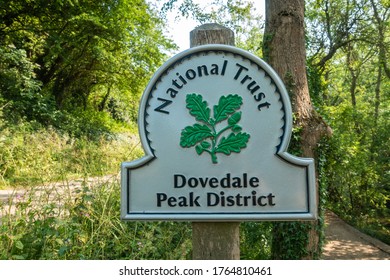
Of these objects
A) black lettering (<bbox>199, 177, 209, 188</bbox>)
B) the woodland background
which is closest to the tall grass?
the woodland background

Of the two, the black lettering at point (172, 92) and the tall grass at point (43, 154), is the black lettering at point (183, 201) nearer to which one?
the black lettering at point (172, 92)

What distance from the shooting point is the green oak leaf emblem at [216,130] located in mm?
1893

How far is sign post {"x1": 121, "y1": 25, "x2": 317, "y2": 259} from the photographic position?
6.23 feet

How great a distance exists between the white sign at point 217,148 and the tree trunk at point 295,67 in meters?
2.41

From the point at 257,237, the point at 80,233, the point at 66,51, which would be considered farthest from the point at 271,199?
the point at 66,51

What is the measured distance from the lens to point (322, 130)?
4.21 m

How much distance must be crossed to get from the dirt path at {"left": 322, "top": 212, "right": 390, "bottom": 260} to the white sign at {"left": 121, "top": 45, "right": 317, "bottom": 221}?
178 inches

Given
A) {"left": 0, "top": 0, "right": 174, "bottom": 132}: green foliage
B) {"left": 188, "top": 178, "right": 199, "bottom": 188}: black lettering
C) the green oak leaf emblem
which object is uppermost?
{"left": 0, "top": 0, "right": 174, "bottom": 132}: green foliage

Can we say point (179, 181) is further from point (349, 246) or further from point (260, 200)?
point (349, 246)

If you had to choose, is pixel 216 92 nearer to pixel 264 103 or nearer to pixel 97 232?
pixel 264 103

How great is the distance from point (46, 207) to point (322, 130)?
3.10 metres

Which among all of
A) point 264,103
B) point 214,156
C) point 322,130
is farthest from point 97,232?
point 322,130

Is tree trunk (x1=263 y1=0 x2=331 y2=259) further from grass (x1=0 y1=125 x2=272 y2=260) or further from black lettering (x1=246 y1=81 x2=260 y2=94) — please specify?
black lettering (x1=246 y1=81 x2=260 y2=94)

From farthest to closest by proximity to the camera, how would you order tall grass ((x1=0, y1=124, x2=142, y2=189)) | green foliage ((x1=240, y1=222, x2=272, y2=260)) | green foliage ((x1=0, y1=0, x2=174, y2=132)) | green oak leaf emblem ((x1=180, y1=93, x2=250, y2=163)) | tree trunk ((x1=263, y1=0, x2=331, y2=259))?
green foliage ((x1=0, y1=0, x2=174, y2=132)), tall grass ((x1=0, y1=124, x2=142, y2=189)), green foliage ((x1=240, y1=222, x2=272, y2=260)), tree trunk ((x1=263, y1=0, x2=331, y2=259)), green oak leaf emblem ((x1=180, y1=93, x2=250, y2=163))
